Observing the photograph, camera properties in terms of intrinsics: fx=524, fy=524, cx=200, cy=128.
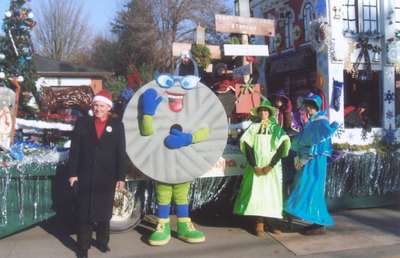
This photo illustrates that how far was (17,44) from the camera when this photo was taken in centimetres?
734

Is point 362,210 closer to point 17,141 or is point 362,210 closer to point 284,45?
point 284,45

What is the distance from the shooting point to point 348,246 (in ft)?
18.5

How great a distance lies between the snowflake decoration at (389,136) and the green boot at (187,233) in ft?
11.8

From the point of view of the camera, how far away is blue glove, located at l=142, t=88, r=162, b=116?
5.42 metres

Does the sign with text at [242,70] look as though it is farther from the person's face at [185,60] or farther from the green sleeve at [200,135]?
the green sleeve at [200,135]

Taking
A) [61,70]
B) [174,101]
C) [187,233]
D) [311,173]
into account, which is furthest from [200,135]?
[61,70]

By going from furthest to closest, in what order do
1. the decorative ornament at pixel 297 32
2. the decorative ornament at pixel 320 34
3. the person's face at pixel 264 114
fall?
the decorative ornament at pixel 297 32
the decorative ornament at pixel 320 34
the person's face at pixel 264 114

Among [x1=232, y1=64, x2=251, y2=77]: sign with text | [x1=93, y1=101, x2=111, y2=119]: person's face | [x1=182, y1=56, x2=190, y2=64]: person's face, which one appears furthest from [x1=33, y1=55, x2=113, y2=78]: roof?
[x1=93, y1=101, x2=111, y2=119]: person's face

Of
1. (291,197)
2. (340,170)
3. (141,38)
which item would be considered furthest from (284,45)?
(141,38)

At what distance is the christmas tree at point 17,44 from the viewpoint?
24.0 feet

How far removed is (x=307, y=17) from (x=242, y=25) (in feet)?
6.80

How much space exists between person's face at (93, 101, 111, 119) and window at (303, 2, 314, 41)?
4.42 metres

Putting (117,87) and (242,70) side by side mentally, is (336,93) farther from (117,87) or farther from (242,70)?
(117,87)

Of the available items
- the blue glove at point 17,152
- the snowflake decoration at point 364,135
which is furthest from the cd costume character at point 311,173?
the blue glove at point 17,152
